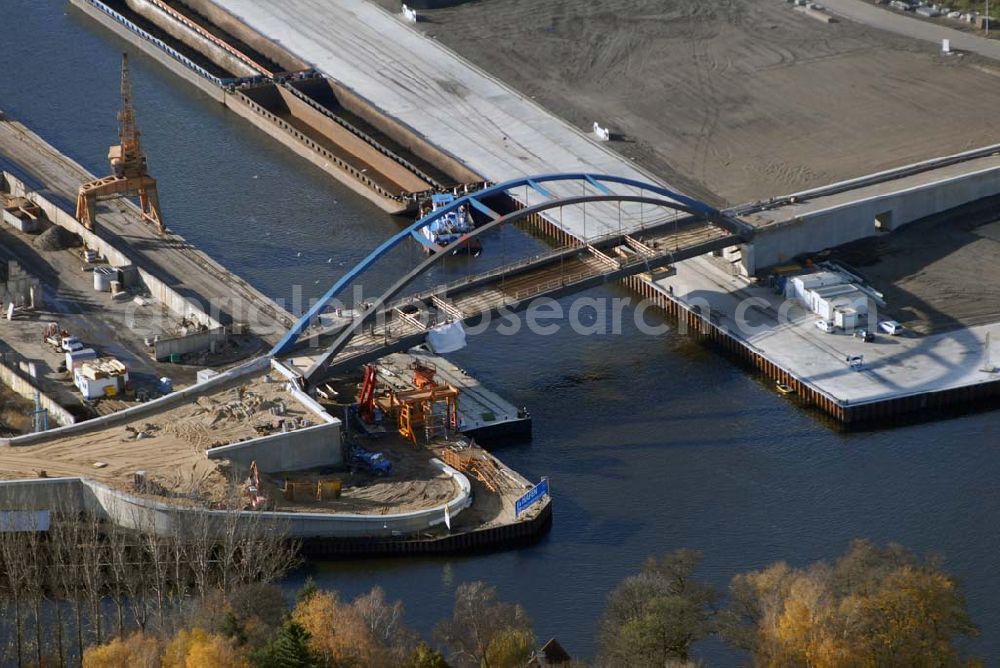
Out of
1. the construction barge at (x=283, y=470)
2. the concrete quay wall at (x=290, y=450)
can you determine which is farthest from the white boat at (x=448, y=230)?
the concrete quay wall at (x=290, y=450)

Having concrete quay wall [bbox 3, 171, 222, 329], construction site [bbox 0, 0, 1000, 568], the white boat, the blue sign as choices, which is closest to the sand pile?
construction site [bbox 0, 0, 1000, 568]

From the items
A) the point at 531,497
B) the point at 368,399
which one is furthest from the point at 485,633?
the point at 368,399

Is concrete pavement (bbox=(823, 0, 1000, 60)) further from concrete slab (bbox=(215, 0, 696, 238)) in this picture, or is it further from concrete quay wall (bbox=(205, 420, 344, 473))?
concrete quay wall (bbox=(205, 420, 344, 473))

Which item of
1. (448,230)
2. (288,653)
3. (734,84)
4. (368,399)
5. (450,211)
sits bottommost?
(368,399)

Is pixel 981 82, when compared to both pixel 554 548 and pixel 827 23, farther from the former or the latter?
pixel 554 548

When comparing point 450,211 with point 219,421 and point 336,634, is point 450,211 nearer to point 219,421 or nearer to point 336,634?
point 219,421

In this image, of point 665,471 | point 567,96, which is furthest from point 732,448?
point 567,96
